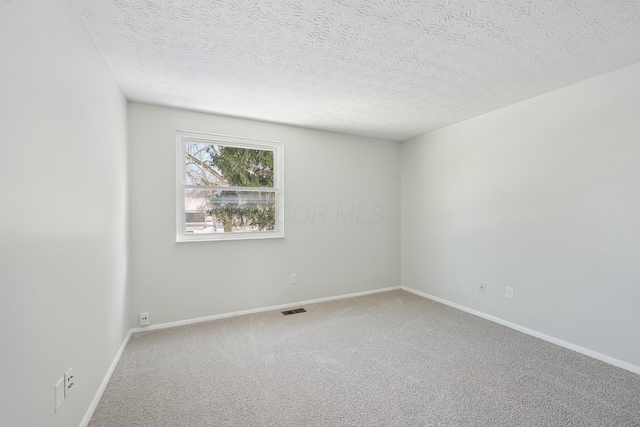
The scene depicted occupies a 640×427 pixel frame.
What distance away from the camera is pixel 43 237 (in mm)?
1193

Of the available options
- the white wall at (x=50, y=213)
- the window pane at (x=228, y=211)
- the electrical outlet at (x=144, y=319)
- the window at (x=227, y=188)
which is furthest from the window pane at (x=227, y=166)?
the electrical outlet at (x=144, y=319)

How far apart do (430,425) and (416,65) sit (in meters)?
2.41

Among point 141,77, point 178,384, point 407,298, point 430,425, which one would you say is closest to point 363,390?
point 430,425

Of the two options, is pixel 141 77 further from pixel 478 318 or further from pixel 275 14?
pixel 478 318

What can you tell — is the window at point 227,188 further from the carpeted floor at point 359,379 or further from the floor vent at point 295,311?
the carpeted floor at point 359,379

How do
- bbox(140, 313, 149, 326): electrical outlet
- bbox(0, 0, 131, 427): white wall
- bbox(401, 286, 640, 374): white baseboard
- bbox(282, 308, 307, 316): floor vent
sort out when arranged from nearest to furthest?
1. bbox(0, 0, 131, 427): white wall
2. bbox(401, 286, 640, 374): white baseboard
3. bbox(140, 313, 149, 326): electrical outlet
4. bbox(282, 308, 307, 316): floor vent

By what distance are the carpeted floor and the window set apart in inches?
43.5

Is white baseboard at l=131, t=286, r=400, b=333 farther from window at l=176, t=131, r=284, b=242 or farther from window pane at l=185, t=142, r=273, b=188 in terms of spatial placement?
window pane at l=185, t=142, r=273, b=188

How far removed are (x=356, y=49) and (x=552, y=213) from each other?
235cm

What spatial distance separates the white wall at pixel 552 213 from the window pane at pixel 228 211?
233 cm

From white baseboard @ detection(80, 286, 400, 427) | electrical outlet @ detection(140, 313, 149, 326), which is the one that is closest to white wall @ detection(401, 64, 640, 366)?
white baseboard @ detection(80, 286, 400, 427)

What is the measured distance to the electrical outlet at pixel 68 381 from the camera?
4.49 feet

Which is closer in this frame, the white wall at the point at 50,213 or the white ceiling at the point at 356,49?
the white wall at the point at 50,213

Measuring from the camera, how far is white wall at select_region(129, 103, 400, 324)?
2.91 meters
